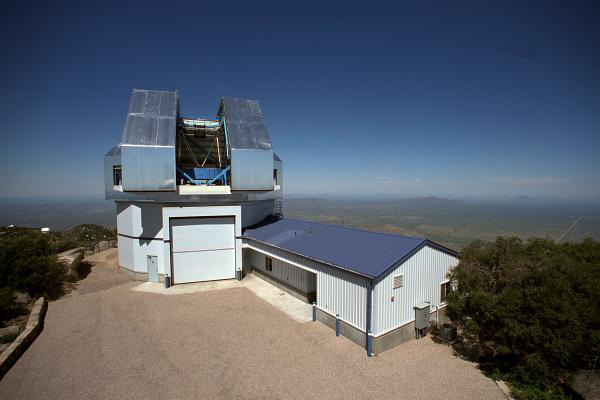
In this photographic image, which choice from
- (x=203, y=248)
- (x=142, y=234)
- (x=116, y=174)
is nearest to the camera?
(x=203, y=248)

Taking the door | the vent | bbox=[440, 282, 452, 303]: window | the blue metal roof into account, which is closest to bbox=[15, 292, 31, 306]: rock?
the door

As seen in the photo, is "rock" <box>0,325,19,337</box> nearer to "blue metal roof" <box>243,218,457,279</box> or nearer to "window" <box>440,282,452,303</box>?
"blue metal roof" <box>243,218,457,279</box>

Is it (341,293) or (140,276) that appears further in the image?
(140,276)

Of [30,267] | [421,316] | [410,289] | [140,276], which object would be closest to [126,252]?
[140,276]

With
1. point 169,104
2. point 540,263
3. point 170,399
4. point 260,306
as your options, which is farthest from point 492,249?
point 169,104

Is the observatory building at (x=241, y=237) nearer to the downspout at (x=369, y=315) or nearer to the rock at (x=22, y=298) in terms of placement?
the downspout at (x=369, y=315)

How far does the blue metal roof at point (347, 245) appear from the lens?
13.1 metres

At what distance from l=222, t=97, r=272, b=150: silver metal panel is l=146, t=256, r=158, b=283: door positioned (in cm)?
1040

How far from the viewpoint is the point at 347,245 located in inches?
615

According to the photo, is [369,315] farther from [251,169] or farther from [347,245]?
[251,169]

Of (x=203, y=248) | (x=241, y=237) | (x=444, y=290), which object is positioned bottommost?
(x=444, y=290)

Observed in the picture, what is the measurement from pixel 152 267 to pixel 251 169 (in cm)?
1060

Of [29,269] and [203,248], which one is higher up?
[203,248]

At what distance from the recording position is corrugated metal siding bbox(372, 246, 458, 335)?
12430mm
